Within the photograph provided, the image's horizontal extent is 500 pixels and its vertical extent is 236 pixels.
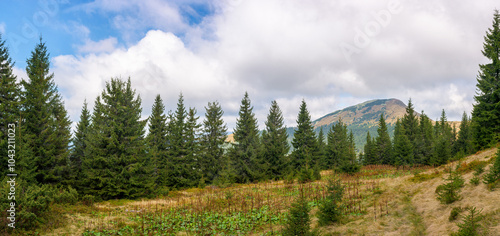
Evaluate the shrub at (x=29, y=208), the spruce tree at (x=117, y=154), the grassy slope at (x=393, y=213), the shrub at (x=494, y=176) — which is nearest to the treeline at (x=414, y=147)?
the grassy slope at (x=393, y=213)

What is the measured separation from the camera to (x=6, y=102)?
20656 millimetres

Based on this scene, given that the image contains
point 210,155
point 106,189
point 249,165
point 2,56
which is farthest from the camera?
point 210,155

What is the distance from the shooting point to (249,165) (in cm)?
3428

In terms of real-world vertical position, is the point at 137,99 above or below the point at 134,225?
above

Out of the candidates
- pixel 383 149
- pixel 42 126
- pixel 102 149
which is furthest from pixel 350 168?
pixel 383 149

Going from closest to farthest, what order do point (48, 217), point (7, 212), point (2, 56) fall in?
point (7, 212) < point (48, 217) < point (2, 56)

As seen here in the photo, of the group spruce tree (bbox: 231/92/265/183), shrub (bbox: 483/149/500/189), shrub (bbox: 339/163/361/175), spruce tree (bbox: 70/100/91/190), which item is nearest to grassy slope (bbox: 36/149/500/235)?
shrub (bbox: 483/149/500/189)

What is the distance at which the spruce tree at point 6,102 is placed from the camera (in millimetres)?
18516

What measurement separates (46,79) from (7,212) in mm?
19205

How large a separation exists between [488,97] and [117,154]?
139 ft

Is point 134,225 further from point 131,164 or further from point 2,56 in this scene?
point 2,56

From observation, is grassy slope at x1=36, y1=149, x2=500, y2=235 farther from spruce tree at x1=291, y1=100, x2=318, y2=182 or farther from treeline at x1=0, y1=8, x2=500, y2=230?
spruce tree at x1=291, y1=100, x2=318, y2=182

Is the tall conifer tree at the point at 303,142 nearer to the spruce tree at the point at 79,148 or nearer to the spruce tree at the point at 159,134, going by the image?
the spruce tree at the point at 159,134

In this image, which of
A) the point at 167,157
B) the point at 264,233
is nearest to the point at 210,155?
the point at 167,157
